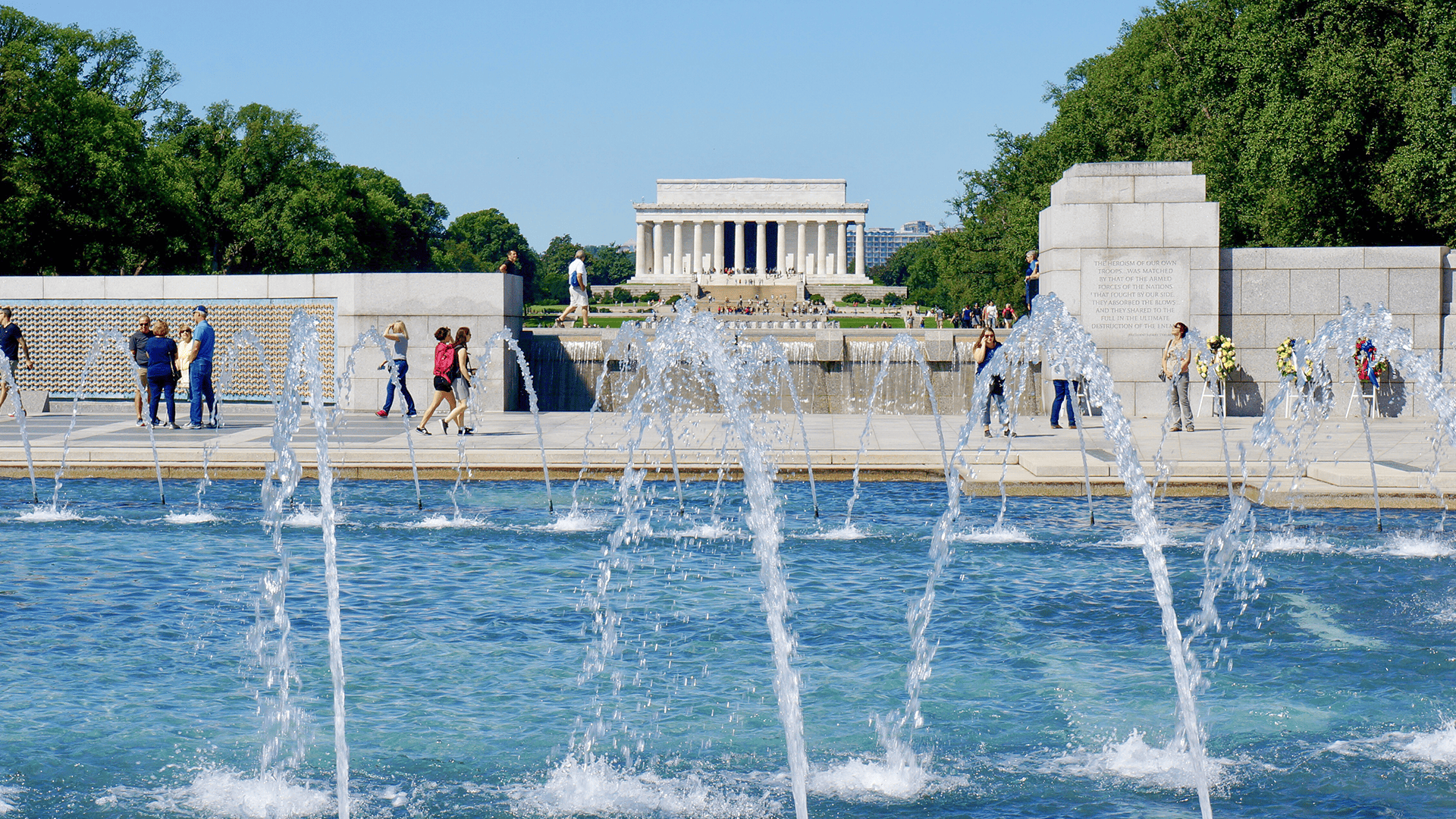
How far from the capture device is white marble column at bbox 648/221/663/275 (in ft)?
398

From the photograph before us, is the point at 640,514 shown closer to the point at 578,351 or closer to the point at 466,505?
the point at 466,505

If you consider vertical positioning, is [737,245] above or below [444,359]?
above

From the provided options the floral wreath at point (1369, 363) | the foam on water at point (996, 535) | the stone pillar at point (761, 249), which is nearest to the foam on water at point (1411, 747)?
the foam on water at point (996, 535)

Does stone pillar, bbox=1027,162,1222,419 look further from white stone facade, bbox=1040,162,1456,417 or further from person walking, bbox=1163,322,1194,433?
person walking, bbox=1163,322,1194,433

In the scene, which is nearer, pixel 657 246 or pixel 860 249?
pixel 657 246

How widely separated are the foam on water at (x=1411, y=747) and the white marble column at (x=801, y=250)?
11341 cm

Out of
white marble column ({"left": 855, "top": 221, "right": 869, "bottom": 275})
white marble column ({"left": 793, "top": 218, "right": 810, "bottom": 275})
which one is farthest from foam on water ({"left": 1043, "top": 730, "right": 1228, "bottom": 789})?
white marble column ({"left": 855, "top": 221, "right": 869, "bottom": 275})

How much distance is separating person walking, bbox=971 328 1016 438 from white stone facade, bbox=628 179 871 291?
99.2 meters

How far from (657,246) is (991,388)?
10440 cm

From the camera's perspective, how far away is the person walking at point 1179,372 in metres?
17.5

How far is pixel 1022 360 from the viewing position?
833 inches

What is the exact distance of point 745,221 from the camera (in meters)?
120

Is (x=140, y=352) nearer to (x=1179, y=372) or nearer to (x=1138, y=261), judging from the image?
(x=1179, y=372)

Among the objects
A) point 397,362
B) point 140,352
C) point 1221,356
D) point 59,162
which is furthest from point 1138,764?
point 59,162
